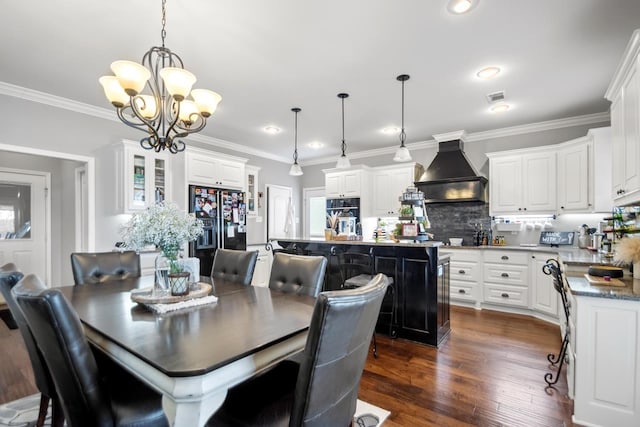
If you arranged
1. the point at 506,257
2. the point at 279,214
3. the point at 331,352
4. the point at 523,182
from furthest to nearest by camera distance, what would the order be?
the point at 279,214, the point at 523,182, the point at 506,257, the point at 331,352

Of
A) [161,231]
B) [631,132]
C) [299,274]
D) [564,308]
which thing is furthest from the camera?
[564,308]

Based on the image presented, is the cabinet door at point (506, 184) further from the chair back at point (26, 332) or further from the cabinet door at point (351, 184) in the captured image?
the chair back at point (26, 332)

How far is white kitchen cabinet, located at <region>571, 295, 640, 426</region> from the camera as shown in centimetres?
172

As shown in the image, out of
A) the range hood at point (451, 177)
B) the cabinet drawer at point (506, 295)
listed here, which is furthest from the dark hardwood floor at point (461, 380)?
the range hood at point (451, 177)

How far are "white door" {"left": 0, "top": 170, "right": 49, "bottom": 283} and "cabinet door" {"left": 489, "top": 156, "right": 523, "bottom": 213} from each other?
7.25 metres

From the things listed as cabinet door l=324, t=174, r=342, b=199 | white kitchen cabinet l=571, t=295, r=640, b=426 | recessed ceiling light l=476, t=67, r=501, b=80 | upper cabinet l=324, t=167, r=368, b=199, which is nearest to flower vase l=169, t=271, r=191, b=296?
→ white kitchen cabinet l=571, t=295, r=640, b=426

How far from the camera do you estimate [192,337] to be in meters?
1.23

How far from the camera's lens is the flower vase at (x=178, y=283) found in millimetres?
1786

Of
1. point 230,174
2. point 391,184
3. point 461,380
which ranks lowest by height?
point 461,380

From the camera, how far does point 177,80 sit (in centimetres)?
198

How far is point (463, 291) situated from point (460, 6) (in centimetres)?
376

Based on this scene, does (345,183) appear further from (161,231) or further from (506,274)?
(161,231)

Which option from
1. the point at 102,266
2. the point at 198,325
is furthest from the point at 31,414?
the point at 198,325

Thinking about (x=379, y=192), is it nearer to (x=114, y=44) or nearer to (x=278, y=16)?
(x=278, y=16)
